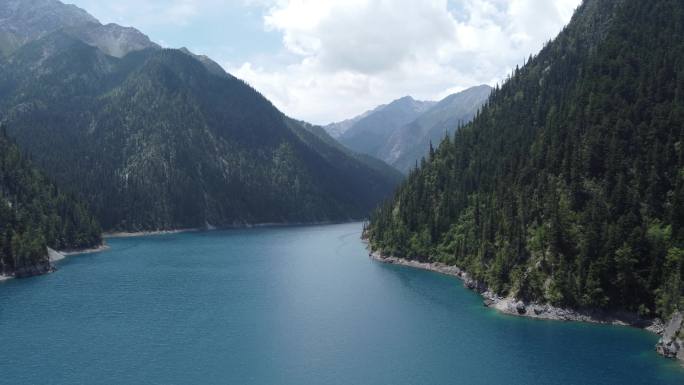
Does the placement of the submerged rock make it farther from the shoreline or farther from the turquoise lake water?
the turquoise lake water

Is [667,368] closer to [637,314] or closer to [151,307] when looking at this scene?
[637,314]

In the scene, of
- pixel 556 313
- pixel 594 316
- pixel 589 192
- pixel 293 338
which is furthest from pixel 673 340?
pixel 293 338

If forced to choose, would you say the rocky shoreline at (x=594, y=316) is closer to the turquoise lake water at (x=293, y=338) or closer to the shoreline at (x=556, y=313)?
the shoreline at (x=556, y=313)

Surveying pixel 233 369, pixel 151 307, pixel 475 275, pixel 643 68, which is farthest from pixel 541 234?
pixel 151 307

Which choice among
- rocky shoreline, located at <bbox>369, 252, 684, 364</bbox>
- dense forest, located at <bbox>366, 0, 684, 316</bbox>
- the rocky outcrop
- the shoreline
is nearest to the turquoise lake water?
the rocky outcrop

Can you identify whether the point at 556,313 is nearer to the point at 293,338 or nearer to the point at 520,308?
the point at 520,308
